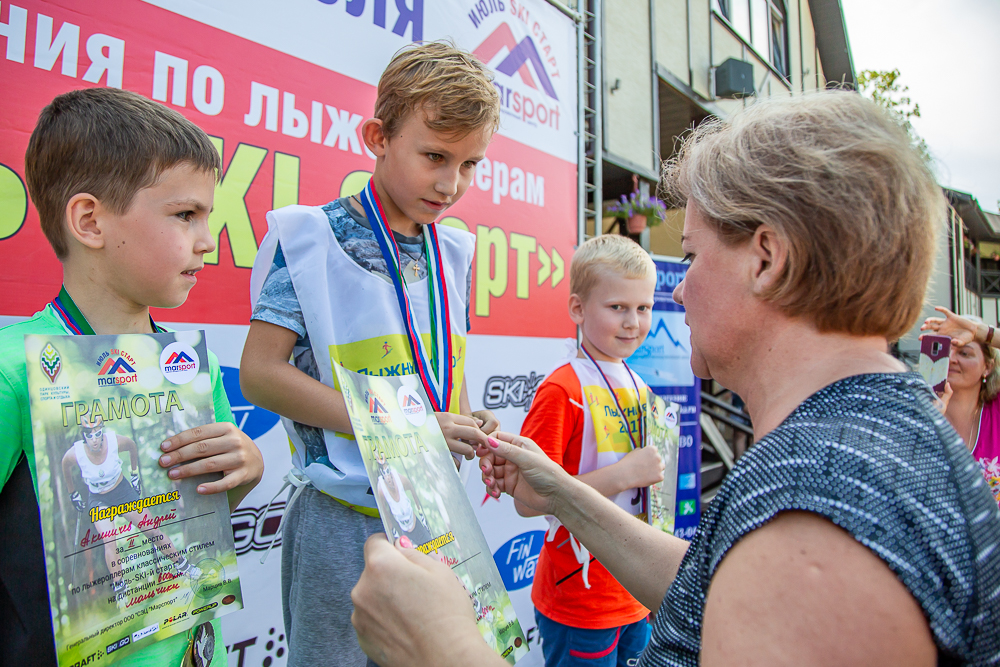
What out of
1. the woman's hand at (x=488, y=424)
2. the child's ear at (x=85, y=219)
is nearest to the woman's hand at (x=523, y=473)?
the woman's hand at (x=488, y=424)

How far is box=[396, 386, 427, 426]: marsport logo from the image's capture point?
0.99 meters

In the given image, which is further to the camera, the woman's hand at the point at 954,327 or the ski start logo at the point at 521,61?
the ski start logo at the point at 521,61

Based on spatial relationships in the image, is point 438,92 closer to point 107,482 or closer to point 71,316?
point 71,316

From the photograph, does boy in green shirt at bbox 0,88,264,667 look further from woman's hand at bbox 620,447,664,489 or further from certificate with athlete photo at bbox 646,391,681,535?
certificate with athlete photo at bbox 646,391,681,535

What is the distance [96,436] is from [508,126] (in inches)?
122

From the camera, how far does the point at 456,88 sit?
1.36 meters

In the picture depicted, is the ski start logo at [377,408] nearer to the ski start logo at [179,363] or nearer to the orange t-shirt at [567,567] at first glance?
the ski start logo at [179,363]

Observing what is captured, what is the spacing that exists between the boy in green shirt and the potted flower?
16.7 feet

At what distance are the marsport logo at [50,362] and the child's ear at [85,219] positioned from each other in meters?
0.31

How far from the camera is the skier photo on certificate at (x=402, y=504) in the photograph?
794 millimetres

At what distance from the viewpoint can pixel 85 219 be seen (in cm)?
109

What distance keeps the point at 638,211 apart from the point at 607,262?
391 cm

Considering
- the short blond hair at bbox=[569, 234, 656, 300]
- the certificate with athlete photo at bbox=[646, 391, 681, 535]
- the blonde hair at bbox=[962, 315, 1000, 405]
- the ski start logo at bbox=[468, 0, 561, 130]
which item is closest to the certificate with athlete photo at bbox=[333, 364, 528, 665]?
the certificate with athlete photo at bbox=[646, 391, 681, 535]

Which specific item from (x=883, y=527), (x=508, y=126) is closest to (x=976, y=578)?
(x=883, y=527)
